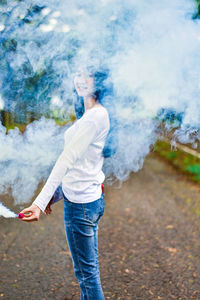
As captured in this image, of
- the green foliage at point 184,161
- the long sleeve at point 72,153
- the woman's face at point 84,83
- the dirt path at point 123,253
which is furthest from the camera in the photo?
the green foliage at point 184,161

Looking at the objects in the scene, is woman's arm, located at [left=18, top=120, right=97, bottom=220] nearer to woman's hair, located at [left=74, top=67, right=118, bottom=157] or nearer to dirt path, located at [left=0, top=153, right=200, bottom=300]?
woman's hair, located at [left=74, top=67, right=118, bottom=157]

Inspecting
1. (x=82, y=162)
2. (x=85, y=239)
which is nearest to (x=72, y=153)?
(x=82, y=162)

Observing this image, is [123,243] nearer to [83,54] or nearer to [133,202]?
[133,202]

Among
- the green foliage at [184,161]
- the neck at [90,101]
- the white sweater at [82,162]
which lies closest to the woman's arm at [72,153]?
the white sweater at [82,162]

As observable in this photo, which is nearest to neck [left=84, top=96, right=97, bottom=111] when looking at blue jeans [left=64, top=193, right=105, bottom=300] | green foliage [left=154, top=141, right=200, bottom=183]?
blue jeans [left=64, top=193, right=105, bottom=300]

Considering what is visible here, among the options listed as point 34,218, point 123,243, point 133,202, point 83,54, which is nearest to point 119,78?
point 83,54

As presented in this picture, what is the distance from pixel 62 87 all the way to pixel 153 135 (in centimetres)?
103

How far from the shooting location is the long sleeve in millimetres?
2074

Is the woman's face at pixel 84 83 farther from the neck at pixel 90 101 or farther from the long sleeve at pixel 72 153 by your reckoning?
the long sleeve at pixel 72 153

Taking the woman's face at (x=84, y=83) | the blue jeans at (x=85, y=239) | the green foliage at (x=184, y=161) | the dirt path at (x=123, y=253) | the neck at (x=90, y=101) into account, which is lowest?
the green foliage at (x=184, y=161)

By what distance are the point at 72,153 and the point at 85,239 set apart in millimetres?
621

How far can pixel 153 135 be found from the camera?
337 cm

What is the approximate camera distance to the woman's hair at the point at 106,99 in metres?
2.20

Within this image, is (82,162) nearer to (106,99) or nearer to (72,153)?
(72,153)
